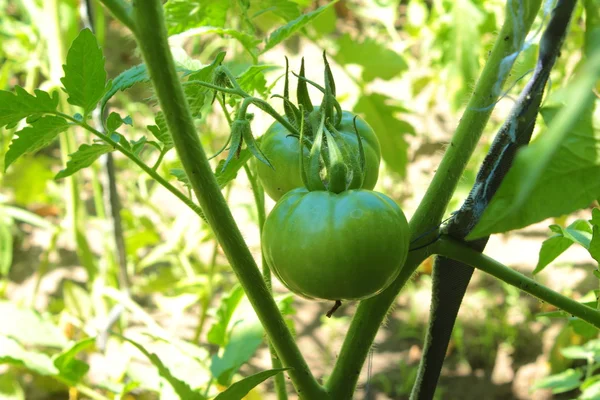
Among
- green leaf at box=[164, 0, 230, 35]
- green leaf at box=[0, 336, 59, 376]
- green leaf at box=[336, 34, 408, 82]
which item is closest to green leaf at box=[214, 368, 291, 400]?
green leaf at box=[164, 0, 230, 35]

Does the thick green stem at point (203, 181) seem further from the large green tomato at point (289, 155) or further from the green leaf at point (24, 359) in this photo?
→ the green leaf at point (24, 359)

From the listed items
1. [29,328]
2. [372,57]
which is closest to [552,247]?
[372,57]

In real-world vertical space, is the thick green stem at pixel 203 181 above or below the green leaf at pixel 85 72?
below

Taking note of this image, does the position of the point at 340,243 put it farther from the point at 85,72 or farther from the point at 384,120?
the point at 384,120

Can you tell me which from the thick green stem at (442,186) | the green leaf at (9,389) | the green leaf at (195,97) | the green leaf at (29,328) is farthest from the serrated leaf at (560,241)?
the green leaf at (9,389)

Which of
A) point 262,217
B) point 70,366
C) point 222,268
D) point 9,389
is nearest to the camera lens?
point 262,217

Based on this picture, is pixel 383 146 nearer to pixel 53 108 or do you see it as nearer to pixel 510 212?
pixel 53 108

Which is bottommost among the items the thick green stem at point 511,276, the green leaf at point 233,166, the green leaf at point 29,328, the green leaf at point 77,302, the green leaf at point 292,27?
the thick green stem at point 511,276

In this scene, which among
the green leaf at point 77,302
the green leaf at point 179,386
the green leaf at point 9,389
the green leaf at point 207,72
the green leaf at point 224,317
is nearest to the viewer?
the green leaf at point 207,72
